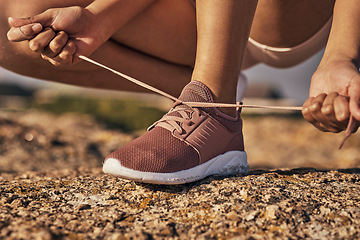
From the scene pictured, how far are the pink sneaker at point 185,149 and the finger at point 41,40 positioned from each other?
2.23ft

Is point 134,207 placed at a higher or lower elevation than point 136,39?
lower

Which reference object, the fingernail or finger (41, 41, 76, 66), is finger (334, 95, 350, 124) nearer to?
finger (41, 41, 76, 66)

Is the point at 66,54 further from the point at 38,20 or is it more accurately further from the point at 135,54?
the point at 135,54

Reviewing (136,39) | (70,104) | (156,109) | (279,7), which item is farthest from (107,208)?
(70,104)

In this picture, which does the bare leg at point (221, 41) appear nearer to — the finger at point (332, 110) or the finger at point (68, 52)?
the finger at point (332, 110)

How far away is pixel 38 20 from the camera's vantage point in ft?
5.73

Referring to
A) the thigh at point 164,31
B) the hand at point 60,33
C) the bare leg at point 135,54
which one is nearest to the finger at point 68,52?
the hand at point 60,33

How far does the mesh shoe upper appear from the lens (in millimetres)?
1479

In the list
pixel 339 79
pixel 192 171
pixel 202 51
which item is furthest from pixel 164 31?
pixel 339 79

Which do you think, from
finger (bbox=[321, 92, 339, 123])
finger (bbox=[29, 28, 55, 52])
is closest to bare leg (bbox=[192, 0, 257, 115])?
finger (bbox=[321, 92, 339, 123])

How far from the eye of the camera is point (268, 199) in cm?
146

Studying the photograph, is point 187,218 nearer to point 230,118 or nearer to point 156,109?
point 230,118

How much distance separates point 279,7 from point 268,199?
117cm

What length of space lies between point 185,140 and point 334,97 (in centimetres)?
64
